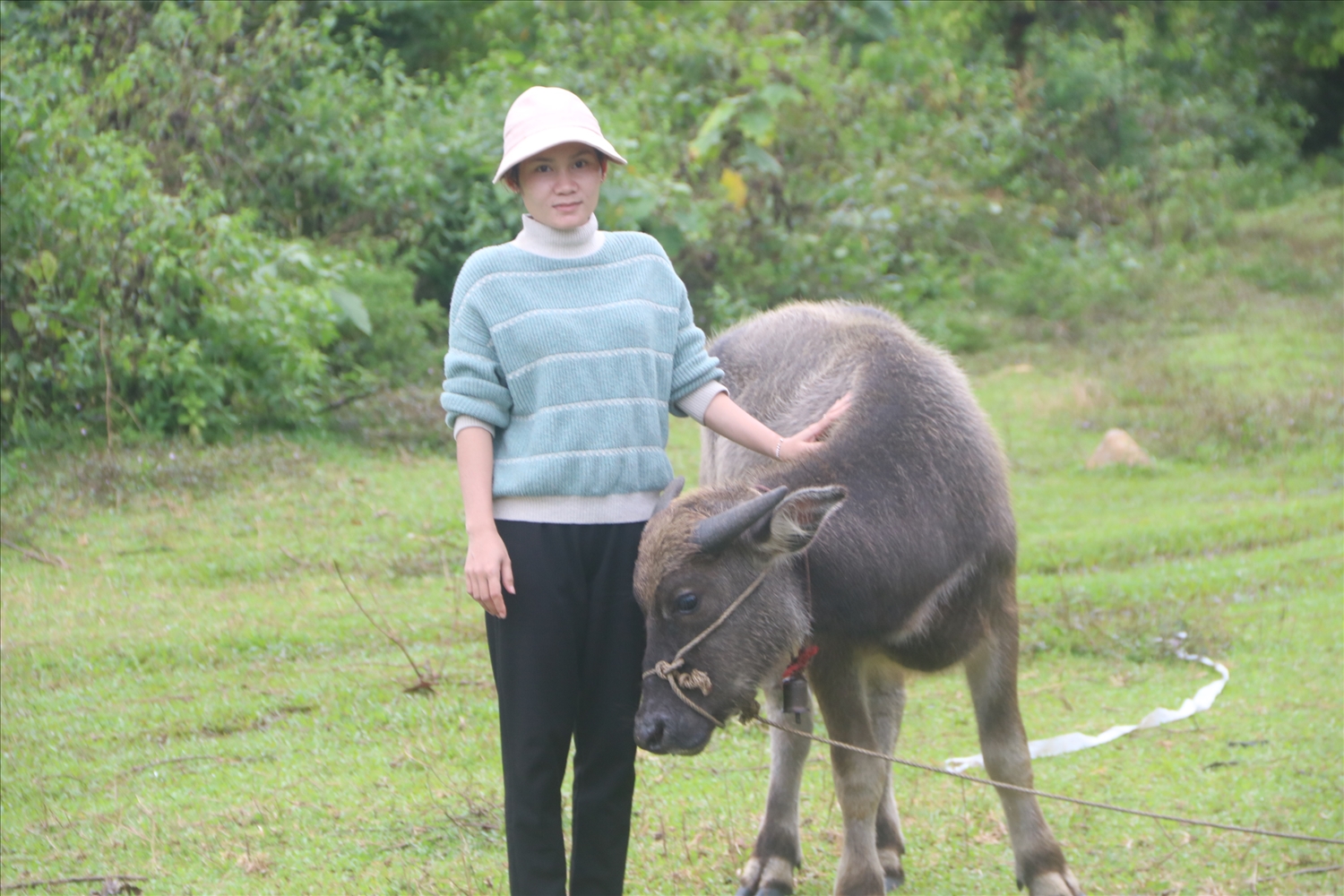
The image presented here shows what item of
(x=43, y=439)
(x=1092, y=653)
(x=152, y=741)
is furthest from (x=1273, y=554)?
(x=43, y=439)

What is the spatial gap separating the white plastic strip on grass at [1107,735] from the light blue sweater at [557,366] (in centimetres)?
231

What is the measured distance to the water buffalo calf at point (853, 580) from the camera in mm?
3135

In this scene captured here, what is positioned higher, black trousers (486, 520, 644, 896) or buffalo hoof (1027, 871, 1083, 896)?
black trousers (486, 520, 644, 896)

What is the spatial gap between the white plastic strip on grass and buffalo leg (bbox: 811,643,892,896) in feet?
3.63

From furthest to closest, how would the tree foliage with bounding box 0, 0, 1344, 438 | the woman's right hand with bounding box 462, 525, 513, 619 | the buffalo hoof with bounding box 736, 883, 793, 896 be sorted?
the tree foliage with bounding box 0, 0, 1344, 438 → the buffalo hoof with bounding box 736, 883, 793, 896 → the woman's right hand with bounding box 462, 525, 513, 619

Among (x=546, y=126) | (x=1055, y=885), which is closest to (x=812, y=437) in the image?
(x=546, y=126)

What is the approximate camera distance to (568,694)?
3.19m

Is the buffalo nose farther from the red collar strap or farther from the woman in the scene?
the red collar strap

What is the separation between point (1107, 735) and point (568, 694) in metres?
2.73

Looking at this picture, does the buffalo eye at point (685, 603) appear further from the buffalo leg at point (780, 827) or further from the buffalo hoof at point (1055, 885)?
the buffalo hoof at point (1055, 885)

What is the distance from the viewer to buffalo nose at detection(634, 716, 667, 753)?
3.06 meters

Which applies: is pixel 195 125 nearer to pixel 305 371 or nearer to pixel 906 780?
pixel 305 371

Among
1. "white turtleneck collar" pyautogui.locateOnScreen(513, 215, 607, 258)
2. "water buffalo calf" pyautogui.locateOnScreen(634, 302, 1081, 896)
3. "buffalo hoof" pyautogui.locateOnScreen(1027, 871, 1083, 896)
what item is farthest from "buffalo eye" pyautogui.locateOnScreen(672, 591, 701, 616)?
"buffalo hoof" pyautogui.locateOnScreen(1027, 871, 1083, 896)

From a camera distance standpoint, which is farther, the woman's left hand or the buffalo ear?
the woman's left hand
